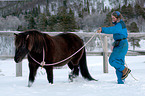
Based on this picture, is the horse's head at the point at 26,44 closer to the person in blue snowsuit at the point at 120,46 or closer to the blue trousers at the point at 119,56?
the person in blue snowsuit at the point at 120,46

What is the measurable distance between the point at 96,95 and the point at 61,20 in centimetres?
2342

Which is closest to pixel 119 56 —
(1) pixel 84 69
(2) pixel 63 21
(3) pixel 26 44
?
(1) pixel 84 69

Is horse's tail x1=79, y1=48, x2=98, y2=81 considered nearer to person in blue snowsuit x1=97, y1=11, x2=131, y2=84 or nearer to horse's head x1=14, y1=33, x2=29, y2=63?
person in blue snowsuit x1=97, y1=11, x2=131, y2=84

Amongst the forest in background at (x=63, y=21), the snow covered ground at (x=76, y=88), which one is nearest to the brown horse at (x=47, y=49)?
the snow covered ground at (x=76, y=88)

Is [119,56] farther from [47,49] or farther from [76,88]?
[47,49]

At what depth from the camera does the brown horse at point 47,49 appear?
104 inches

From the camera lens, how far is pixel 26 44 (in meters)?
2.66

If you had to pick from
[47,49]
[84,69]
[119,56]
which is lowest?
[84,69]

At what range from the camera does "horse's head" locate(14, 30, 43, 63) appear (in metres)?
2.61

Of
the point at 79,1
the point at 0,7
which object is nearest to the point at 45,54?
the point at 0,7

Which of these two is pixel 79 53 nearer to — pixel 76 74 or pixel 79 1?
pixel 76 74

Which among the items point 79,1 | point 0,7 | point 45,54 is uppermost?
point 79,1

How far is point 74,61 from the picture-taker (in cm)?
348

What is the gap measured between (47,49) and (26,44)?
1.32ft
